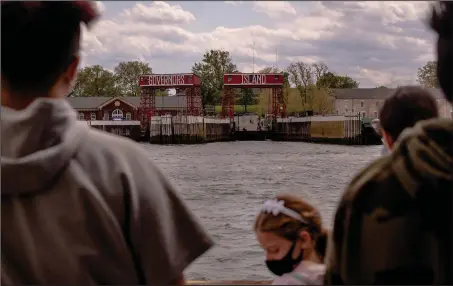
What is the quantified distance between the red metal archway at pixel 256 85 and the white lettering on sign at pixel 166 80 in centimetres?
353

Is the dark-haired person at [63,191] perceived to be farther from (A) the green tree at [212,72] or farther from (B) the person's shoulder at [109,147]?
(A) the green tree at [212,72]

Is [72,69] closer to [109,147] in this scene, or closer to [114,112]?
[109,147]

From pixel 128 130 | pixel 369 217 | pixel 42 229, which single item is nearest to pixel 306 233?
pixel 369 217

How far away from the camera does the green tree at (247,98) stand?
7319cm

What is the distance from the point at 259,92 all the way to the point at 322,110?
13.1 meters

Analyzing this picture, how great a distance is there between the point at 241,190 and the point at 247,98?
5413cm

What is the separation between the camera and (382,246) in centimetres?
133

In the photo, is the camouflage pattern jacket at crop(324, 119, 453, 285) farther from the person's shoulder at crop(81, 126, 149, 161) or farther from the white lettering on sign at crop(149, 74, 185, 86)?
the white lettering on sign at crop(149, 74, 185, 86)

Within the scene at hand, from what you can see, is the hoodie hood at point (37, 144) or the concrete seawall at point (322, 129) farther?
the concrete seawall at point (322, 129)

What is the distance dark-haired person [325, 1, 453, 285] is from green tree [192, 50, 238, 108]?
4529 cm

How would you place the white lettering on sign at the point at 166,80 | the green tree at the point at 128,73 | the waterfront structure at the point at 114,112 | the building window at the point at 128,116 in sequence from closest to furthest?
the green tree at the point at 128,73 → the waterfront structure at the point at 114,112 → the white lettering on sign at the point at 166,80 → the building window at the point at 128,116

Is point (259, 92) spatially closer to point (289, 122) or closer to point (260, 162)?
point (289, 122)

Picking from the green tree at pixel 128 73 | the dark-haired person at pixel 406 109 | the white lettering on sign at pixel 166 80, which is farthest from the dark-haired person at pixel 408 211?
the white lettering on sign at pixel 166 80

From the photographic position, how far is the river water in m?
10.2
